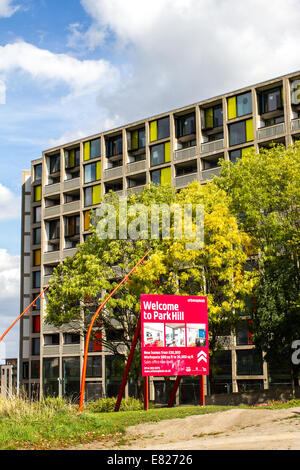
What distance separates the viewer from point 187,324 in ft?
87.9

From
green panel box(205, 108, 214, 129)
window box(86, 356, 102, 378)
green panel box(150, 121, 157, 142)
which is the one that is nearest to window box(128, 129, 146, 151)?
green panel box(150, 121, 157, 142)

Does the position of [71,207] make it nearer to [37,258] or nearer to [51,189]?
[51,189]

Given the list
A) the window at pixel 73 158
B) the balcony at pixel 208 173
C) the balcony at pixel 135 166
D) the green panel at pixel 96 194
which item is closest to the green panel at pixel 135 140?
the balcony at pixel 135 166

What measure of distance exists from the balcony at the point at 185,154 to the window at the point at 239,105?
470 centimetres

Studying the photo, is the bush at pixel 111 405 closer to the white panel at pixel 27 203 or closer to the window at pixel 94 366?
the window at pixel 94 366

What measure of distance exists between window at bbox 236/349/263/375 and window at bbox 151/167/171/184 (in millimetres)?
18072

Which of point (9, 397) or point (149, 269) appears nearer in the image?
point (9, 397)

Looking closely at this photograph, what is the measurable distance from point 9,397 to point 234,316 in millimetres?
14486

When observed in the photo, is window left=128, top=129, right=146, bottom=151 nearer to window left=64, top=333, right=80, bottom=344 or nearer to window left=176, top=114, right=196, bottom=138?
window left=176, top=114, right=196, bottom=138

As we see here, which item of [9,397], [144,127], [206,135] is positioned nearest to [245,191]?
[9,397]

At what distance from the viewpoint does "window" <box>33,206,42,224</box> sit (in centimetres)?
7564

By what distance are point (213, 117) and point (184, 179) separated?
251 inches

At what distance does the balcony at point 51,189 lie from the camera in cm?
7031

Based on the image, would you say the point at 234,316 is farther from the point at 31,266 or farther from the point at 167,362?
the point at 31,266
